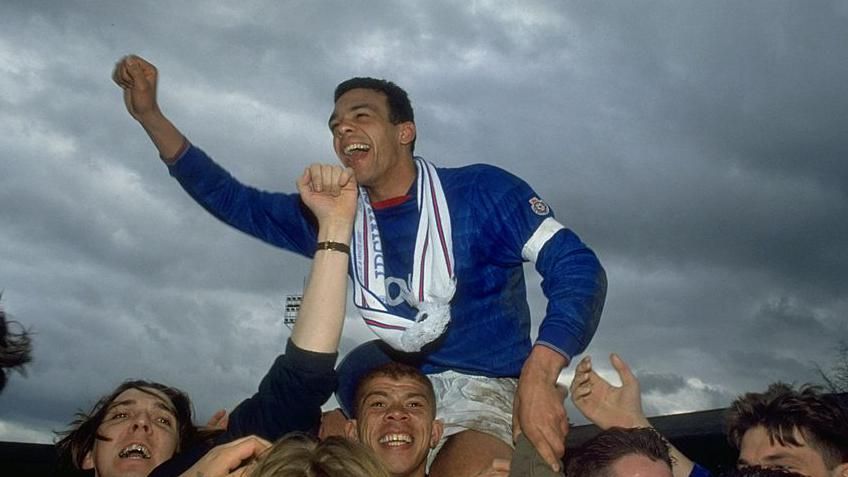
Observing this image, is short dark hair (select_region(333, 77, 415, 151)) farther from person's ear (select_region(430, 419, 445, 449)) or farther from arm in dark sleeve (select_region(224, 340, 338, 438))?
arm in dark sleeve (select_region(224, 340, 338, 438))

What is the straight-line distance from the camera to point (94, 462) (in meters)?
3.54

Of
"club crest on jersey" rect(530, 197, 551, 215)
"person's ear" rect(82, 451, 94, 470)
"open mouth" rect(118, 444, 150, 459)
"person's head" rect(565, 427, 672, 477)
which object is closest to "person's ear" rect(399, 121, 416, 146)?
"club crest on jersey" rect(530, 197, 551, 215)

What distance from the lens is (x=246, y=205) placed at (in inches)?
178

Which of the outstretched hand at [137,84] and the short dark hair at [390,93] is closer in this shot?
the short dark hair at [390,93]

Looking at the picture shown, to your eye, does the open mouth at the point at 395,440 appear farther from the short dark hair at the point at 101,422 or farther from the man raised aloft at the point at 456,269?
the short dark hair at the point at 101,422

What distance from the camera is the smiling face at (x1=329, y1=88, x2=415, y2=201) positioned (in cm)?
400

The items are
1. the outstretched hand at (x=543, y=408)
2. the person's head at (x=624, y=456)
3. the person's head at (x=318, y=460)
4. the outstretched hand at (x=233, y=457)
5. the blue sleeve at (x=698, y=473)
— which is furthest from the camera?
the blue sleeve at (x=698, y=473)

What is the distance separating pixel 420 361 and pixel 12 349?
1.59 meters

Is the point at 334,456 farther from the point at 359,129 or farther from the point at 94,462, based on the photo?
the point at 359,129

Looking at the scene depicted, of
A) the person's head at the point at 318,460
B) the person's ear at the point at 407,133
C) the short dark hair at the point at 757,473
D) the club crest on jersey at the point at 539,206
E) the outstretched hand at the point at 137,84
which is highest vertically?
the outstretched hand at the point at 137,84

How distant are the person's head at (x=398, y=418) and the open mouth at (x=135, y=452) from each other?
78 cm

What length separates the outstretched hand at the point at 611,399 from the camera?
377 cm

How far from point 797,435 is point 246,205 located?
8.84 ft

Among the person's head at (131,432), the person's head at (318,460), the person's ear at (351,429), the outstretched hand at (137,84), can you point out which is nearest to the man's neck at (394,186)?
the person's ear at (351,429)
